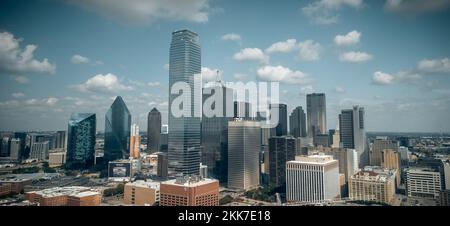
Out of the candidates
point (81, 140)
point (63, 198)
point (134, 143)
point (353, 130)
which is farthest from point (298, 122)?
point (63, 198)

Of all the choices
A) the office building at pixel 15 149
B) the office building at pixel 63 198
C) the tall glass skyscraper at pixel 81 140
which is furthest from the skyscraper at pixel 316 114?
the office building at pixel 15 149

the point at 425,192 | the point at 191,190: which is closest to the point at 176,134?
the point at 191,190

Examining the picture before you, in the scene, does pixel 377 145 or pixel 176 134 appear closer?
pixel 176 134

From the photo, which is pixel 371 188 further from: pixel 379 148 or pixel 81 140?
pixel 81 140

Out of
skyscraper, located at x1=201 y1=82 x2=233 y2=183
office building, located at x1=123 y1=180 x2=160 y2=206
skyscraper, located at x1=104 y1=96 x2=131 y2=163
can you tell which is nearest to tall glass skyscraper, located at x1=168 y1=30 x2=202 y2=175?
skyscraper, located at x1=201 y1=82 x2=233 y2=183

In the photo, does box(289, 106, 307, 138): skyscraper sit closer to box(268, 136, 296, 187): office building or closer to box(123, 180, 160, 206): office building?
box(268, 136, 296, 187): office building

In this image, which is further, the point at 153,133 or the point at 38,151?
the point at 153,133

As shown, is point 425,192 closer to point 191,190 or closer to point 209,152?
point 191,190
